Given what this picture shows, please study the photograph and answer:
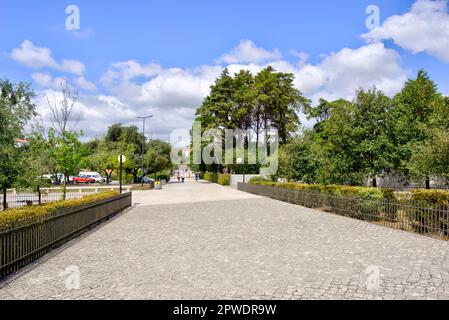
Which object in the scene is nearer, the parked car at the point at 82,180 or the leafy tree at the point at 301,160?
the leafy tree at the point at 301,160

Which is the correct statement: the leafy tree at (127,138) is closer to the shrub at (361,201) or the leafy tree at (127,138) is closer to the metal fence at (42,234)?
the shrub at (361,201)

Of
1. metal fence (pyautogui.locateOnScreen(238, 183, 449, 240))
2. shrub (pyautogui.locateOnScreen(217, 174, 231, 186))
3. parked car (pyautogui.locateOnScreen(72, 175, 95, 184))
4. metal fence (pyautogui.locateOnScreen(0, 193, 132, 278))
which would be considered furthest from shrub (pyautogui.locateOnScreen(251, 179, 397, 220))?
parked car (pyautogui.locateOnScreen(72, 175, 95, 184))

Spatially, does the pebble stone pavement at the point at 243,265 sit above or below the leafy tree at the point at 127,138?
below

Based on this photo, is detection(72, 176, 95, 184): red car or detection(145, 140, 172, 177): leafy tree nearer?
detection(145, 140, 172, 177): leafy tree

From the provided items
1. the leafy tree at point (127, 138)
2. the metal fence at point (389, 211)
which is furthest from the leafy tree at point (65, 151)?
the leafy tree at point (127, 138)

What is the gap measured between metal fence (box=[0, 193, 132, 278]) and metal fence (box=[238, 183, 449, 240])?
10412 millimetres

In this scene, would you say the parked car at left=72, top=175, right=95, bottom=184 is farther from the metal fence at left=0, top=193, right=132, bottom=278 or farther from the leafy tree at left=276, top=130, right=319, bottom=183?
the metal fence at left=0, top=193, right=132, bottom=278

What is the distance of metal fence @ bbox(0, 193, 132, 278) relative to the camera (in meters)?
6.80

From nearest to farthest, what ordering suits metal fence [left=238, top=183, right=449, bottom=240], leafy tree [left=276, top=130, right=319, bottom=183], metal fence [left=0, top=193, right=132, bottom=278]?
metal fence [left=0, top=193, right=132, bottom=278] → metal fence [left=238, top=183, right=449, bottom=240] → leafy tree [left=276, top=130, right=319, bottom=183]

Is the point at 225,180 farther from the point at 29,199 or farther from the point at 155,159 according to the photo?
the point at 29,199

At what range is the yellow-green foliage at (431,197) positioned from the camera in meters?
10.6

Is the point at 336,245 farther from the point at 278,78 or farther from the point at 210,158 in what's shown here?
the point at 210,158

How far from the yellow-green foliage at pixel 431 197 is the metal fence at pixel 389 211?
140 millimetres

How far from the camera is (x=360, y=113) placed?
693 inches
